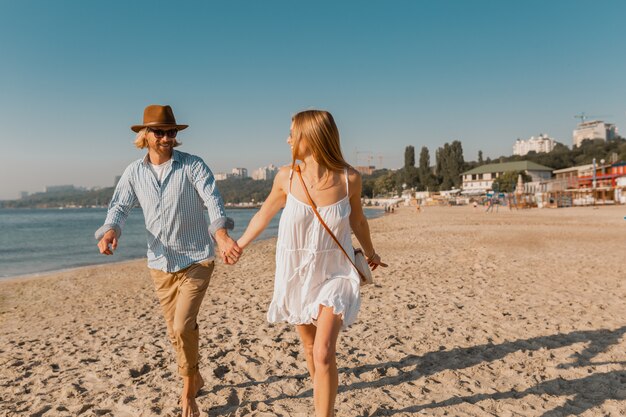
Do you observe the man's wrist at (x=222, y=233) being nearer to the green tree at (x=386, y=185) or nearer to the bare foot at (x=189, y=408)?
the bare foot at (x=189, y=408)

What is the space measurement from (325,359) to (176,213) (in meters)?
1.46

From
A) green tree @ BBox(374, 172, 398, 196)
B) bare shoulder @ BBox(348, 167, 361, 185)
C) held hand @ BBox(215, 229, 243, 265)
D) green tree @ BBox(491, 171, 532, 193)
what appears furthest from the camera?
green tree @ BBox(374, 172, 398, 196)

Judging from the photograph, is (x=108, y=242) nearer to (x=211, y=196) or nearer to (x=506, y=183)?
(x=211, y=196)

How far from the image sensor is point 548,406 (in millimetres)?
3445

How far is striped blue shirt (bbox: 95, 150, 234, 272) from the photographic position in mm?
3148

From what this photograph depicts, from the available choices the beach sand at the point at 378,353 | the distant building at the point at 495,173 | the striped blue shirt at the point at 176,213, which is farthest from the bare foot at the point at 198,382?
the distant building at the point at 495,173

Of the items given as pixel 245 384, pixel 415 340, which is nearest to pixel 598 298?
pixel 415 340

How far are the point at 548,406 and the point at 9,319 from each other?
8696mm

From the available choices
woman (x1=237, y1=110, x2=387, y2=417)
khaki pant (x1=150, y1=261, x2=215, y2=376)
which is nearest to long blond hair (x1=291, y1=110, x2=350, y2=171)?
woman (x1=237, y1=110, x2=387, y2=417)

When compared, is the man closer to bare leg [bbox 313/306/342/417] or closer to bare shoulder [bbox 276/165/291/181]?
bare shoulder [bbox 276/165/291/181]

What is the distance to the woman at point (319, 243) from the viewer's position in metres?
2.52

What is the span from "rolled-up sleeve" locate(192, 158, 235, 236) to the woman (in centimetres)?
46

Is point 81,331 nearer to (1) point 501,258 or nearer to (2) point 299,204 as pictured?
(2) point 299,204

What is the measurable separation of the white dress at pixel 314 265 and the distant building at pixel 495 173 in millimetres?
106550
